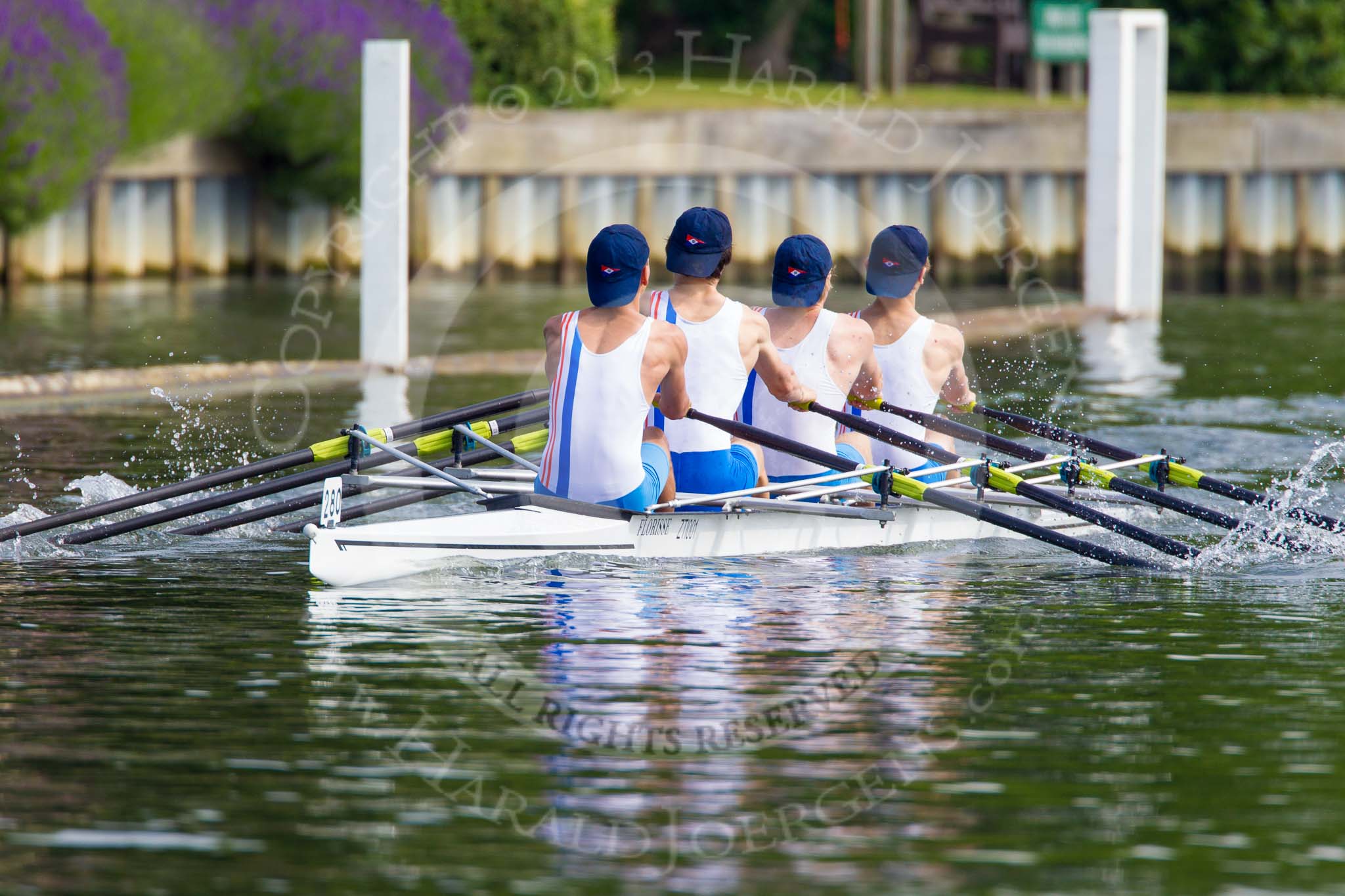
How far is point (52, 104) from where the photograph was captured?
18.5 m

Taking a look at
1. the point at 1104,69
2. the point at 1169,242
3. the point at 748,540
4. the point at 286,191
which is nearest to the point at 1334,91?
the point at 1169,242

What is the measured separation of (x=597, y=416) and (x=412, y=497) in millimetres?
1791

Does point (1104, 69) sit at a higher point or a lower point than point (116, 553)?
higher

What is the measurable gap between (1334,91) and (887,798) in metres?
24.3

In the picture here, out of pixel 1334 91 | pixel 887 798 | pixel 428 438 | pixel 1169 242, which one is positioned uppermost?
pixel 1334 91

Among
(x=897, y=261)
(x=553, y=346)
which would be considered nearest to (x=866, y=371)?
(x=897, y=261)

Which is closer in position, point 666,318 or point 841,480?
point 666,318

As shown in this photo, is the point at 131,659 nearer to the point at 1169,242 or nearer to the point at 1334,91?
the point at 1169,242

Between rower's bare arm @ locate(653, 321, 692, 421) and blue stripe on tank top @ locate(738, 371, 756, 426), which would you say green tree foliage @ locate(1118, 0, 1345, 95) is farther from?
rower's bare arm @ locate(653, 321, 692, 421)

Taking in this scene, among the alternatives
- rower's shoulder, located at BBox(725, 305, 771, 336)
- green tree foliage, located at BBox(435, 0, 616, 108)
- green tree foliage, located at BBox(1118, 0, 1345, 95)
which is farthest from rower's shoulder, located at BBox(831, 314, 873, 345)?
green tree foliage, located at BBox(1118, 0, 1345, 95)

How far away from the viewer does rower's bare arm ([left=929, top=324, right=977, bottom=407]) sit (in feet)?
35.9

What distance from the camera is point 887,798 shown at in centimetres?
604

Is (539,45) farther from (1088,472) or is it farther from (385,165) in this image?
(1088,472)

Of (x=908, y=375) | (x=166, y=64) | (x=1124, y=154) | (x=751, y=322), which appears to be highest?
(x=166, y=64)
